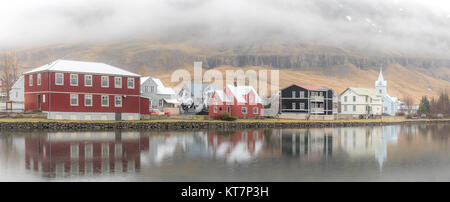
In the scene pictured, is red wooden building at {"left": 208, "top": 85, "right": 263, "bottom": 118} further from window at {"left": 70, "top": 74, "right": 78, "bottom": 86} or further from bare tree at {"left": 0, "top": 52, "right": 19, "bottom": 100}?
bare tree at {"left": 0, "top": 52, "right": 19, "bottom": 100}

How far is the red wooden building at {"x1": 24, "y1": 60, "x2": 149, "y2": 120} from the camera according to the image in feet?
158

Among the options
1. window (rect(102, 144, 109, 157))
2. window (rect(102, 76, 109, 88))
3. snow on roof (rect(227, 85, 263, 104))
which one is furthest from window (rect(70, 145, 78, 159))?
snow on roof (rect(227, 85, 263, 104))

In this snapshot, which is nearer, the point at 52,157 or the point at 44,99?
the point at 52,157

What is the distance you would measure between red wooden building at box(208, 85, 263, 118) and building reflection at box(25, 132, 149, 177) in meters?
35.8

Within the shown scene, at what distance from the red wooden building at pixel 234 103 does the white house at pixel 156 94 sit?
13.4m

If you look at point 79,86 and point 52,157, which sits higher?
point 79,86

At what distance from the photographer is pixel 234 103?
66000 mm

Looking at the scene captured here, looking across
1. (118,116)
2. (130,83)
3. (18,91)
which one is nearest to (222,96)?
(130,83)

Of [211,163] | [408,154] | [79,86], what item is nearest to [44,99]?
[79,86]

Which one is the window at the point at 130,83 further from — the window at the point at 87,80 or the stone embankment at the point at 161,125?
the stone embankment at the point at 161,125

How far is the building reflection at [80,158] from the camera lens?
62.4 ft
